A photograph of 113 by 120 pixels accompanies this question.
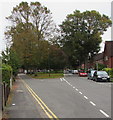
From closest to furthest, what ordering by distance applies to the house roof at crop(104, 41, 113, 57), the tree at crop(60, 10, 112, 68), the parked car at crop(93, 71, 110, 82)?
the parked car at crop(93, 71, 110, 82)
the tree at crop(60, 10, 112, 68)
the house roof at crop(104, 41, 113, 57)

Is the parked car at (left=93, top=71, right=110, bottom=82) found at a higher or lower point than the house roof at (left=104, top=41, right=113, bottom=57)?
lower

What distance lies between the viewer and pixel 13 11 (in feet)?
168

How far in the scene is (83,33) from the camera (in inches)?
2191

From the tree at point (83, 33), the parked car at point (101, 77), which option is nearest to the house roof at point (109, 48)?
the tree at point (83, 33)

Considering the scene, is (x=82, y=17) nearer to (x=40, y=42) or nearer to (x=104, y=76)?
(x=40, y=42)

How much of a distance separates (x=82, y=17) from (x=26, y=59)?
18.2 meters

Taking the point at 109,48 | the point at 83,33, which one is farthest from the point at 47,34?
the point at 109,48

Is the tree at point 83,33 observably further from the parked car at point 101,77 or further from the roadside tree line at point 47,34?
the parked car at point 101,77

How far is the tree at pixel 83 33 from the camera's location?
55531mm

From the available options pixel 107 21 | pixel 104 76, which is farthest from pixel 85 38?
pixel 104 76

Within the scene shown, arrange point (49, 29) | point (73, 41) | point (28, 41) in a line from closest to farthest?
point (28, 41) → point (49, 29) → point (73, 41)

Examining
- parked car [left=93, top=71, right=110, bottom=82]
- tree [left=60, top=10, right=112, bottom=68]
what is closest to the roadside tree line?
tree [left=60, top=10, right=112, bottom=68]

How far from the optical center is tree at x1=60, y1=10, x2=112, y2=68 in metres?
55.5

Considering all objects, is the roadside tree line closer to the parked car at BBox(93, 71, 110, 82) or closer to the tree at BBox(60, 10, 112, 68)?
the tree at BBox(60, 10, 112, 68)
